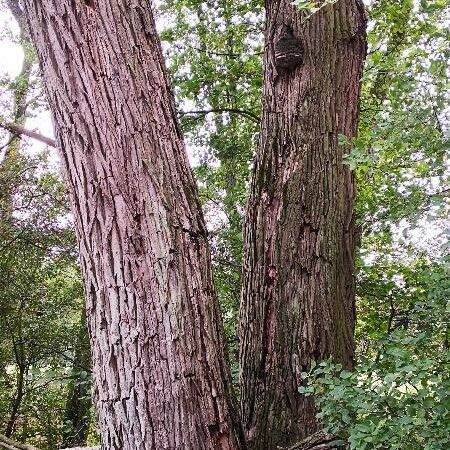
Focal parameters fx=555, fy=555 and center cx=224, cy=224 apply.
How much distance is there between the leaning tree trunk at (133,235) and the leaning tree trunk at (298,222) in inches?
23.6

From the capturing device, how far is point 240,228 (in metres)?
5.01

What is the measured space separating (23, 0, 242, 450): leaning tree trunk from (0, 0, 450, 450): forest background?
50 centimetres

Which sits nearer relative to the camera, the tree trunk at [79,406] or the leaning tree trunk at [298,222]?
the leaning tree trunk at [298,222]

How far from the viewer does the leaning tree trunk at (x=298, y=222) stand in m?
2.45

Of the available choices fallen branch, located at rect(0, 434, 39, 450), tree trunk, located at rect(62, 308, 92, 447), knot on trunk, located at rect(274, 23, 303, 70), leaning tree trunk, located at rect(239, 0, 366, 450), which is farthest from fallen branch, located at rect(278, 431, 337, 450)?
tree trunk, located at rect(62, 308, 92, 447)

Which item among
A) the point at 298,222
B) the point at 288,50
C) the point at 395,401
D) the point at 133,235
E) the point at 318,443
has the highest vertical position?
the point at 288,50

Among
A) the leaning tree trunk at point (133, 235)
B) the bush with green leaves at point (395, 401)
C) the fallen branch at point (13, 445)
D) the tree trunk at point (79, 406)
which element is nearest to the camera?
the bush with green leaves at point (395, 401)

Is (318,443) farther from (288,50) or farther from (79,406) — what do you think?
(79,406)

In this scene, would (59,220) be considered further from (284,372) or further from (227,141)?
(284,372)

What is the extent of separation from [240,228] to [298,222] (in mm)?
2390

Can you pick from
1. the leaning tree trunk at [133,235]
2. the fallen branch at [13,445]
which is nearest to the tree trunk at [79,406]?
the fallen branch at [13,445]

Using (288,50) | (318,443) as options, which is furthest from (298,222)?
(318,443)

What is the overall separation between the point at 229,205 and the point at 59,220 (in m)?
2.35

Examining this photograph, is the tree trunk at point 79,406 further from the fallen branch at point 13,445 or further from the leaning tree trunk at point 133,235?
the leaning tree trunk at point 133,235
